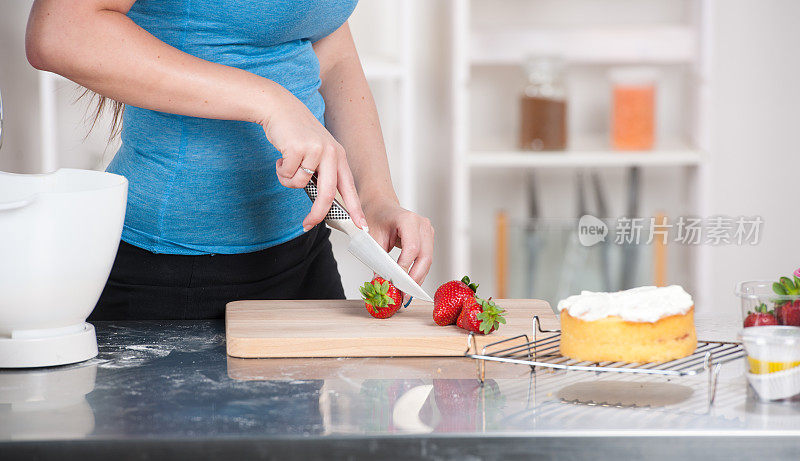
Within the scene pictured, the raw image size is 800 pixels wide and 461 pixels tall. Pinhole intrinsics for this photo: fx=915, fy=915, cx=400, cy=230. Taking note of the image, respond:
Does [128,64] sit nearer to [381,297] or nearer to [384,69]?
[381,297]

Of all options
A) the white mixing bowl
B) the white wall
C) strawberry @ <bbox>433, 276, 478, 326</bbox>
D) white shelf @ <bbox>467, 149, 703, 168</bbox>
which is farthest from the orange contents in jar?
the white mixing bowl

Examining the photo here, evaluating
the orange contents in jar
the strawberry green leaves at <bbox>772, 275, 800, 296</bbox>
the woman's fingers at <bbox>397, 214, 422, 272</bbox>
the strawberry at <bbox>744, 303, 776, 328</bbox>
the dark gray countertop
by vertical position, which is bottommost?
the dark gray countertop

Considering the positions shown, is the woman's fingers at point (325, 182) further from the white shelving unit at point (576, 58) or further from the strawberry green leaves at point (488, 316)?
the white shelving unit at point (576, 58)

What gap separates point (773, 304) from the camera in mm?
864

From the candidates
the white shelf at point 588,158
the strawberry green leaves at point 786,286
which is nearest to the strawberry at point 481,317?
the strawberry green leaves at point 786,286

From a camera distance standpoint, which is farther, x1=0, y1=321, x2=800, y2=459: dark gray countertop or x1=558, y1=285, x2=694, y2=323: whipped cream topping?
x1=558, y1=285, x2=694, y2=323: whipped cream topping

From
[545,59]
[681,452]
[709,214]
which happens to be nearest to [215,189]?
[681,452]

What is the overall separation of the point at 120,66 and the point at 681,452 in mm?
689

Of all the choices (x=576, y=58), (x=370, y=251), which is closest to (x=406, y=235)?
(x=370, y=251)

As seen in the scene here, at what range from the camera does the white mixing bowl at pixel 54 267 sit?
33.6 inches

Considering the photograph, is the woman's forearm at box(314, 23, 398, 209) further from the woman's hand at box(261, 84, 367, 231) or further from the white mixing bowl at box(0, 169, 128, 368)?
the white mixing bowl at box(0, 169, 128, 368)

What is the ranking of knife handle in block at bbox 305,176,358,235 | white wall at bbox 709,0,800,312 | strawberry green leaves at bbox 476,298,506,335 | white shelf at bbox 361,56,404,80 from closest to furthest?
strawberry green leaves at bbox 476,298,506,335, knife handle in block at bbox 305,176,358,235, white shelf at bbox 361,56,404,80, white wall at bbox 709,0,800,312

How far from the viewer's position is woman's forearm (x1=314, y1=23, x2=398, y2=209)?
4.25ft

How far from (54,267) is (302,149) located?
0.28m
